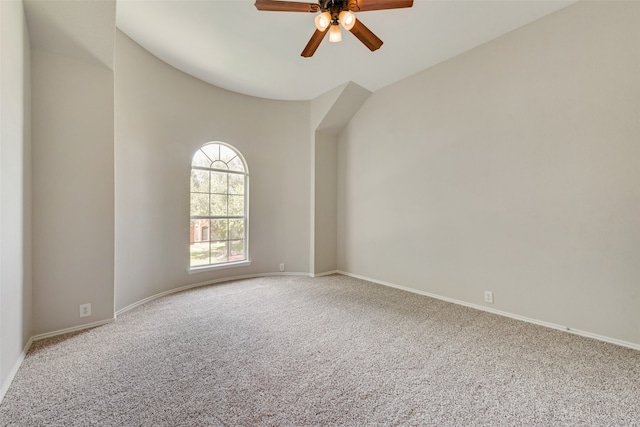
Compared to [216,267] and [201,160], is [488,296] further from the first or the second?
[201,160]

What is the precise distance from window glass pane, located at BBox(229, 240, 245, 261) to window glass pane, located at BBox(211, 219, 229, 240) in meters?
0.18

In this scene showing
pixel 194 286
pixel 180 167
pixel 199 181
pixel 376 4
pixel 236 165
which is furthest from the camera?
pixel 236 165

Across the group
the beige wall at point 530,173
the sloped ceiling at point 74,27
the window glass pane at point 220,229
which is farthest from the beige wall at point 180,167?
the beige wall at point 530,173

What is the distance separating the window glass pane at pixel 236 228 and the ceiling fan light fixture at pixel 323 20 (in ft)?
10.2

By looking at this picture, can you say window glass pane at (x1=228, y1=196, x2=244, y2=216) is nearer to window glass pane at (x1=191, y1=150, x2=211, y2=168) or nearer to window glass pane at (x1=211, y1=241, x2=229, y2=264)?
window glass pane at (x1=211, y1=241, x2=229, y2=264)

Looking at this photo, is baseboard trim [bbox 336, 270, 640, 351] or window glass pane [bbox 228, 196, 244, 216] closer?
baseboard trim [bbox 336, 270, 640, 351]

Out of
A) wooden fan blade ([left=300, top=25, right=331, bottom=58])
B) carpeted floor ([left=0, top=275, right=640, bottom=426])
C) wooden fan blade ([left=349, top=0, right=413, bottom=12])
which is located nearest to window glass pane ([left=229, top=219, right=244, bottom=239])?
carpeted floor ([left=0, top=275, right=640, bottom=426])

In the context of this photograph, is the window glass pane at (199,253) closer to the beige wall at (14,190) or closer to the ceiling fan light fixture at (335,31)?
the beige wall at (14,190)

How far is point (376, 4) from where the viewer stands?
200 centimetres

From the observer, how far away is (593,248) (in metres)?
2.31

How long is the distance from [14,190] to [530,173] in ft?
14.4

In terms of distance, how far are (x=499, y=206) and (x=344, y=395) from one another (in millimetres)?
2542

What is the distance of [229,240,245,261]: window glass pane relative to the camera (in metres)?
4.30

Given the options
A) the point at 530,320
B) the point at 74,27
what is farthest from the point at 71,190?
the point at 530,320
